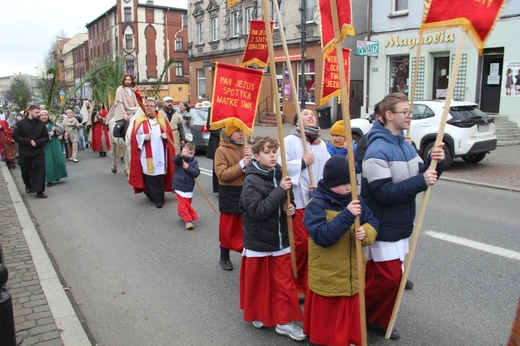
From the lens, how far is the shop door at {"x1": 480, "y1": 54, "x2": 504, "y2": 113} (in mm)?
17203

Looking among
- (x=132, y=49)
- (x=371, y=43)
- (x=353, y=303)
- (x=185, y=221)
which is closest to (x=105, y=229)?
(x=185, y=221)

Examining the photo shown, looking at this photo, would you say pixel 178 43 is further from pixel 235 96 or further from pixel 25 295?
pixel 25 295

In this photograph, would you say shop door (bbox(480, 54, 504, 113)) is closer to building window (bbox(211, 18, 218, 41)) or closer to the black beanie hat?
the black beanie hat

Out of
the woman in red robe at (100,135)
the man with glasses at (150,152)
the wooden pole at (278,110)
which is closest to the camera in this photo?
the wooden pole at (278,110)

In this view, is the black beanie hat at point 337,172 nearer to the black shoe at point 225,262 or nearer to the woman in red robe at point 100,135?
the black shoe at point 225,262

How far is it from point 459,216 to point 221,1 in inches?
1156

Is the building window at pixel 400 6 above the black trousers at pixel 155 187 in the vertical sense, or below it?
above

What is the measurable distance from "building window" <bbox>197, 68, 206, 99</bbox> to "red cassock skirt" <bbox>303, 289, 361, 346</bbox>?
112ft

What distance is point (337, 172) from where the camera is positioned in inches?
122

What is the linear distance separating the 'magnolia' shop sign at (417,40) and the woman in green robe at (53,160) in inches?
546

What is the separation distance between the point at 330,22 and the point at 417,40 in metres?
16.8

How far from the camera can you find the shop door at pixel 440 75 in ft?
62.3

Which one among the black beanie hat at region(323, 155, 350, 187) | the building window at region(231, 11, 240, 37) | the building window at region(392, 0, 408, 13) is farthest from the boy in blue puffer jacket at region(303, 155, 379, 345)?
the building window at region(231, 11, 240, 37)

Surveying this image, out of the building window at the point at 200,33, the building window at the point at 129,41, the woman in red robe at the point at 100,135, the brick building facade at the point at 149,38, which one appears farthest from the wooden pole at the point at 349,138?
the building window at the point at 129,41
